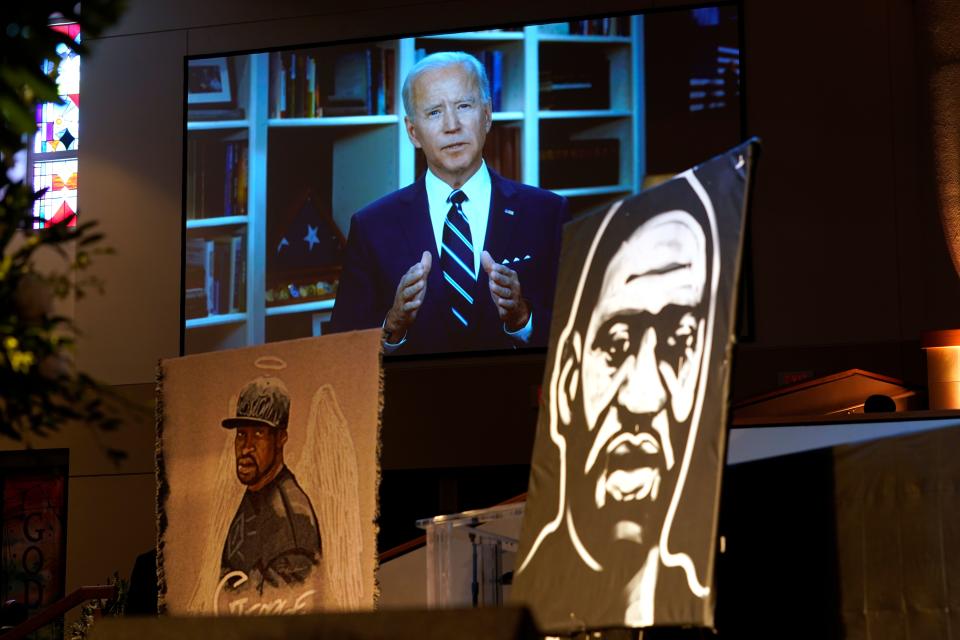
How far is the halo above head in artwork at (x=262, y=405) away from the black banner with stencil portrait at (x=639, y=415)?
3.21 ft

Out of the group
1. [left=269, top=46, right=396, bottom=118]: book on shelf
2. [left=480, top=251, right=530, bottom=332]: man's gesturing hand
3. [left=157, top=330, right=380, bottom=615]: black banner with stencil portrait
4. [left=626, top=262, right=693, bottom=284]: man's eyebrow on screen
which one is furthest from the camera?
[left=269, top=46, right=396, bottom=118]: book on shelf

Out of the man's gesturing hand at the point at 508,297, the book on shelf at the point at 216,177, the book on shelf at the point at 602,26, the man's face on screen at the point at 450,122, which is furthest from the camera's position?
the book on shelf at the point at 216,177

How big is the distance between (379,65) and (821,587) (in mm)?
4886

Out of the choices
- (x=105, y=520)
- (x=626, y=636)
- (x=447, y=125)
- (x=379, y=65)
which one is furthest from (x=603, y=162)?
(x=626, y=636)

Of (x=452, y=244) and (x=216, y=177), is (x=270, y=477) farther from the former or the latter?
(x=216, y=177)

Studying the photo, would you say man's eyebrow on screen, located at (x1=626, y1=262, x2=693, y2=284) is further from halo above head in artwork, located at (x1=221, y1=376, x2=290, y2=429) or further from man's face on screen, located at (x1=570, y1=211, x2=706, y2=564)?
halo above head in artwork, located at (x1=221, y1=376, x2=290, y2=429)

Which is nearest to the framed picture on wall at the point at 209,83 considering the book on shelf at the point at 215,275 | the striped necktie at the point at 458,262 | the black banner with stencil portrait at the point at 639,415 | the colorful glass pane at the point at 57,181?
the book on shelf at the point at 215,275

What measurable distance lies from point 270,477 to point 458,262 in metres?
3.31

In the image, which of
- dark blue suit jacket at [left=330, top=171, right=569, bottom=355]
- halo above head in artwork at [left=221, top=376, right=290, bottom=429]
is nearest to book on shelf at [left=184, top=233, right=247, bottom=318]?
dark blue suit jacket at [left=330, top=171, right=569, bottom=355]

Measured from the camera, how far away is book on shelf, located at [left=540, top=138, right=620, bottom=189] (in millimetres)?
6465

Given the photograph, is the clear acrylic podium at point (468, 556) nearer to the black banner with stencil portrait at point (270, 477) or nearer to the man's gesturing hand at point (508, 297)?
the black banner with stencil portrait at point (270, 477)

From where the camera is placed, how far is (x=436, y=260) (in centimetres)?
653

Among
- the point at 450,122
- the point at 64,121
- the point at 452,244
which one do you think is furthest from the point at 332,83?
the point at 64,121

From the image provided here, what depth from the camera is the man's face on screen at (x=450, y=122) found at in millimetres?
6586
